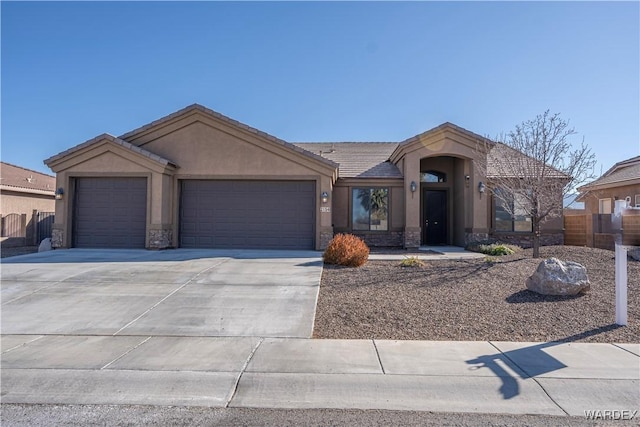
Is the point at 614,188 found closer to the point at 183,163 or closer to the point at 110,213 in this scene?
the point at 183,163

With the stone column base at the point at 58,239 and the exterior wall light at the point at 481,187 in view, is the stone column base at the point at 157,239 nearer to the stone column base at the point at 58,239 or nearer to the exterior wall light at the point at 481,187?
the stone column base at the point at 58,239

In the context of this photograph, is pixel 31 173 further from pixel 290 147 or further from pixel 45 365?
pixel 45 365

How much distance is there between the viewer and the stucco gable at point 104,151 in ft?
47.2

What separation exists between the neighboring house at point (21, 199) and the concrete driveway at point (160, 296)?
7238mm

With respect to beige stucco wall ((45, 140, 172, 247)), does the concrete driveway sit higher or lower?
lower

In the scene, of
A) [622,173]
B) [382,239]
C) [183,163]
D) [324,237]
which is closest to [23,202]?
[183,163]

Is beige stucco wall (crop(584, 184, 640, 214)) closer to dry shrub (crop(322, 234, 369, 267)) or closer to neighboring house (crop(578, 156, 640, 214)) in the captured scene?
neighboring house (crop(578, 156, 640, 214))

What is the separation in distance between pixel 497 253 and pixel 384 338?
7.81 meters

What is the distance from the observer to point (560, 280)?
26.6ft

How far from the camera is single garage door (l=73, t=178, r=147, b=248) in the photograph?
1474 cm

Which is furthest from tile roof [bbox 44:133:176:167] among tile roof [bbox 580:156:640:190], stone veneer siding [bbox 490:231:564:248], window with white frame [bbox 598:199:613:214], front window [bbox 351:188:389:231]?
window with white frame [bbox 598:199:613:214]

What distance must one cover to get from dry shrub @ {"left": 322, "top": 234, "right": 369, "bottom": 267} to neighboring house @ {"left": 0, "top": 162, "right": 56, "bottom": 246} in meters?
15.0

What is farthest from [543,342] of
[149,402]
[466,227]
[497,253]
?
[466,227]

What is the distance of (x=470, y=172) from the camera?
16156 mm
